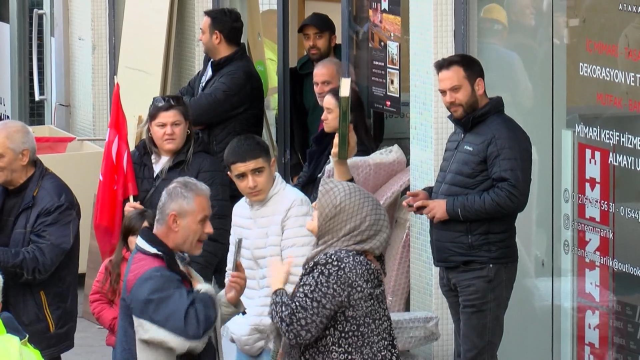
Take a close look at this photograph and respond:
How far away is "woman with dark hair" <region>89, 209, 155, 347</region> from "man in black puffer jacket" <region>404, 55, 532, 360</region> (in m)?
1.31

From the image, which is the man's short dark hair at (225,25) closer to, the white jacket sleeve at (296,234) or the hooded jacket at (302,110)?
the hooded jacket at (302,110)

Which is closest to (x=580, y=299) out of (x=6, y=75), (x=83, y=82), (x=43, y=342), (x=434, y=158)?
(x=434, y=158)

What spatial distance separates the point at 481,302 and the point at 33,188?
2.13 meters

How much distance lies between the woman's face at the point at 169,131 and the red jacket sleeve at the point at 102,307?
3.75 feet

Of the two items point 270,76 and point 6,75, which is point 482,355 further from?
point 6,75

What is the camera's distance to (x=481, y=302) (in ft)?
17.9

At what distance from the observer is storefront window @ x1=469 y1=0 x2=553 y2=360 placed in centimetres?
602

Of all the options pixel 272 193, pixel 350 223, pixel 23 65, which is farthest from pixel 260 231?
pixel 23 65

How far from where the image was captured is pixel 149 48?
10.4 metres

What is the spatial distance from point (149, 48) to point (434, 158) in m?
4.44

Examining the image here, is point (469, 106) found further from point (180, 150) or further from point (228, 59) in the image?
point (228, 59)

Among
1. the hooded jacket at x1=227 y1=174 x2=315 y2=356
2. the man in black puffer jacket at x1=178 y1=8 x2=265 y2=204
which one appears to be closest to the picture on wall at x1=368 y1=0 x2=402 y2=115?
the man in black puffer jacket at x1=178 y1=8 x2=265 y2=204

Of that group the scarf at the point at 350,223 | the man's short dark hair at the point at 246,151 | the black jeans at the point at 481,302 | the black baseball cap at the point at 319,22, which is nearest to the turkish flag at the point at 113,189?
the man's short dark hair at the point at 246,151

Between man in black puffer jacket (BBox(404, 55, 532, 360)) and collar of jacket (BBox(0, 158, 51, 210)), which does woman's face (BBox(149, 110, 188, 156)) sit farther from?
man in black puffer jacket (BBox(404, 55, 532, 360))
